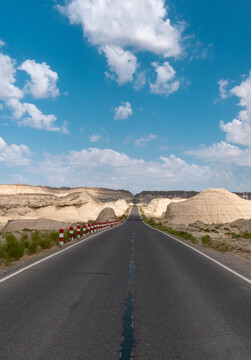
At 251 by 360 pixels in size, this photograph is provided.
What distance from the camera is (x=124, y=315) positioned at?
6.07m

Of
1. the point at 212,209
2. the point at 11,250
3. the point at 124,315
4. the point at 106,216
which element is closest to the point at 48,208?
the point at 106,216

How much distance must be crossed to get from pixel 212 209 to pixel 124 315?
77.3m

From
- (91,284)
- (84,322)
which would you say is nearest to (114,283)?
(91,284)

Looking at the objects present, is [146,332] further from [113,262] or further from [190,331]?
[113,262]

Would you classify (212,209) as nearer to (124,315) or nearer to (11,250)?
(11,250)

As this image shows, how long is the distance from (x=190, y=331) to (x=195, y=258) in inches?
366

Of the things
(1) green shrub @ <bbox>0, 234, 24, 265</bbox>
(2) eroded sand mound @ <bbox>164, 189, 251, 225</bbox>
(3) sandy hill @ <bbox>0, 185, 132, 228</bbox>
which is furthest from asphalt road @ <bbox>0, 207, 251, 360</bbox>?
(3) sandy hill @ <bbox>0, 185, 132, 228</bbox>

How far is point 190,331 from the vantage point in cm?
527

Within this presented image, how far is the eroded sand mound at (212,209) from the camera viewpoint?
260ft

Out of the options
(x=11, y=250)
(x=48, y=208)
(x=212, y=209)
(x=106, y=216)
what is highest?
(x=212, y=209)

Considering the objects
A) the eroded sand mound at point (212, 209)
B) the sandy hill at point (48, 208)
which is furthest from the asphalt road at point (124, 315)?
the sandy hill at point (48, 208)

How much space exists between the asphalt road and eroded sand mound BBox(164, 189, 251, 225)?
7062 centimetres

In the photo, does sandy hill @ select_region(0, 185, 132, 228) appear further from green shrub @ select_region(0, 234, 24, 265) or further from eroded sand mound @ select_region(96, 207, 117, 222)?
green shrub @ select_region(0, 234, 24, 265)

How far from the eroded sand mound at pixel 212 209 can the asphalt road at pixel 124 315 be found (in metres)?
70.6
